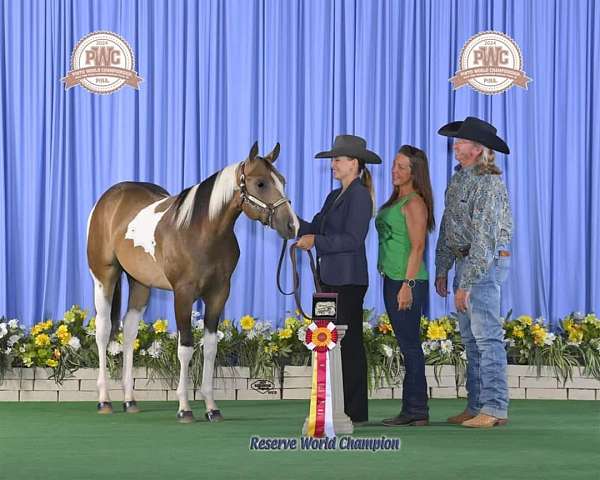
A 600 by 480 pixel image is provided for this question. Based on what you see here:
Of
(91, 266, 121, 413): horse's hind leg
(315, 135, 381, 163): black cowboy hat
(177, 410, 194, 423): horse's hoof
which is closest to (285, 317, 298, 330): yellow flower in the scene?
(91, 266, 121, 413): horse's hind leg

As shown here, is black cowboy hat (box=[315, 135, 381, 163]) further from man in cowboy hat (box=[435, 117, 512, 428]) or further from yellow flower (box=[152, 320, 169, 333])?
yellow flower (box=[152, 320, 169, 333])

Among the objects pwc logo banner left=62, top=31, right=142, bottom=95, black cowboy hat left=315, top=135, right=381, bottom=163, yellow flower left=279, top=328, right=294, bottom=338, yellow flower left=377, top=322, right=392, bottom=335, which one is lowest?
yellow flower left=279, top=328, right=294, bottom=338

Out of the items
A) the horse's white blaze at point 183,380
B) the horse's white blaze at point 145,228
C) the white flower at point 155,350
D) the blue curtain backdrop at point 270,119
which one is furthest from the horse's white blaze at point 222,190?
the blue curtain backdrop at point 270,119

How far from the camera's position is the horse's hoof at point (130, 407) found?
5.94 meters

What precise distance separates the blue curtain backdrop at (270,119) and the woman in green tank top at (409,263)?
224 centimetres

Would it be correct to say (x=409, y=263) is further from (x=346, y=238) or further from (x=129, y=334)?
(x=129, y=334)

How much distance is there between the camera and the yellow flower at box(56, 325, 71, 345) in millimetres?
6668

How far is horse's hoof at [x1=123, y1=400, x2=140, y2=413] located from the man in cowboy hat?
197 centimetres

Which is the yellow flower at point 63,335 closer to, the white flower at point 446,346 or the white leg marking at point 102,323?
the white leg marking at point 102,323

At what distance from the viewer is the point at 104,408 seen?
590cm

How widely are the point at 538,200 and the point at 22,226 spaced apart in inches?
143

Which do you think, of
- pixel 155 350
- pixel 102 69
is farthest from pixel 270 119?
pixel 155 350

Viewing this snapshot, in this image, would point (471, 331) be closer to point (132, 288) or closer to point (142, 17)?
point (132, 288)

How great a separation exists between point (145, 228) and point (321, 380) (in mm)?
1898
